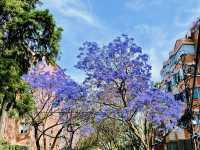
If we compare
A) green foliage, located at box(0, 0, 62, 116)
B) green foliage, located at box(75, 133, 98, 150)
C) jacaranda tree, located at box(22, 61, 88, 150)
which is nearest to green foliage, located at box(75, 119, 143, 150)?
green foliage, located at box(75, 133, 98, 150)

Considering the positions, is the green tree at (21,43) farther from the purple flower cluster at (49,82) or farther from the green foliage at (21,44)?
the purple flower cluster at (49,82)

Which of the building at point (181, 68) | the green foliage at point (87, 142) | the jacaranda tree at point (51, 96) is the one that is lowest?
the green foliage at point (87, 142)

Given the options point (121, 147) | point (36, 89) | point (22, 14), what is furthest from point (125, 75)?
point (121, 147)

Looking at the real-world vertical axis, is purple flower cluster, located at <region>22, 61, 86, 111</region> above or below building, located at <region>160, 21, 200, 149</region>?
below

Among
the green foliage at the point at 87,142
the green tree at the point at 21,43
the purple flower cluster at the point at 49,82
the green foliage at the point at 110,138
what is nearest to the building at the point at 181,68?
the green foliage at the point at 110,138

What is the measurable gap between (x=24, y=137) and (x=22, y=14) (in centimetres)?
2983

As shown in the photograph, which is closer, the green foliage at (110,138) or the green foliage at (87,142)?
the green foliage at (110,138)

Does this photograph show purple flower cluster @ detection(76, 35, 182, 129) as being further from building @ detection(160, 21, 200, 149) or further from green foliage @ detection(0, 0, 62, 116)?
building @ detection(160, 21, 200, 149)

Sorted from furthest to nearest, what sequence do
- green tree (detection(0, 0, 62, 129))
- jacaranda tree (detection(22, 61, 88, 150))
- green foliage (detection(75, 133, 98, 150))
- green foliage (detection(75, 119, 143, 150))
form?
green foliage (detection(75, 133, 98, 150)) → green foliage (detection(75, 119, 143, 150)) → jacaranda tree (detection(22, 61, 88, 150)) → green tree (detection(0, 0, 62, 129))

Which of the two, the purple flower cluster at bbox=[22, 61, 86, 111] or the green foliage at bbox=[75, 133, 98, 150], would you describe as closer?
the purple flower cluster at bbox=[22, 61, 86, 111]

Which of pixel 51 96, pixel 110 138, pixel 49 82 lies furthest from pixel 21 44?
pixel 110 138

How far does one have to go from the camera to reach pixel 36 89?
31625 millimetres

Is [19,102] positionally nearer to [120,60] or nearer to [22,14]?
[22,14]

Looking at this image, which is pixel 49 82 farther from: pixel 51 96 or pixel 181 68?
pixel 181 68
